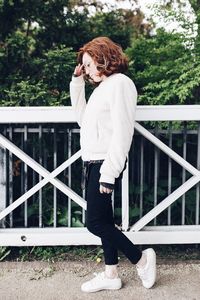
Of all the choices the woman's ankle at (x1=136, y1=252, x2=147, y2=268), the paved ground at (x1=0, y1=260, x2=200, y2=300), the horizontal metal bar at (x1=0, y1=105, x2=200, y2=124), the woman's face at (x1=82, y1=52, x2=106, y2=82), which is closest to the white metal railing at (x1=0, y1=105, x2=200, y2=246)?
the horizontal metal bar at (x1=0, y1=105, x2=200, y2=124)

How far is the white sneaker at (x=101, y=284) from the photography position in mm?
4109

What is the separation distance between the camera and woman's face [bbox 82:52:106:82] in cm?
379

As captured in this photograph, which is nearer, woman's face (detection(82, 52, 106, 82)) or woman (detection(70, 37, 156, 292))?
woman (detection(70, 37, 156, 292))

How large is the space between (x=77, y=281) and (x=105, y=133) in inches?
51.2

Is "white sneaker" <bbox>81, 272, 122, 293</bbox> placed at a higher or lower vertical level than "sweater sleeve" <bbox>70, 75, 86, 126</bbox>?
lower

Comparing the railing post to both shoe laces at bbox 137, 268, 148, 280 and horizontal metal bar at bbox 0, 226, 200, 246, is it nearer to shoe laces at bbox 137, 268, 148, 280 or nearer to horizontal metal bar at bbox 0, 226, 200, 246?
horizontal metal bar at bbox 0, 226, 200, 246

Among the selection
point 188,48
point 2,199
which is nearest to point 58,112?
point 2,199

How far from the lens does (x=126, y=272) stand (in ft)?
14.8

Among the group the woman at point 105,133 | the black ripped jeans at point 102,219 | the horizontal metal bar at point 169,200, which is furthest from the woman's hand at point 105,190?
the horizontal metal bar at point 169,200

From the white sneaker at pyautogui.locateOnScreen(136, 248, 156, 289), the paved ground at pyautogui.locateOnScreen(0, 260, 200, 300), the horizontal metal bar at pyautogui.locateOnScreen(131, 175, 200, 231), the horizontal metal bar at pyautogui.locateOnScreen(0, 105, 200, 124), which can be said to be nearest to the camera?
the paved ground at pyautogui.locateOnScreen(0, 260, 200, 300)

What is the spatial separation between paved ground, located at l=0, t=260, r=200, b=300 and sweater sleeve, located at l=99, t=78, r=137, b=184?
38.4 inches

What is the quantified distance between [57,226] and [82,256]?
0.37 m

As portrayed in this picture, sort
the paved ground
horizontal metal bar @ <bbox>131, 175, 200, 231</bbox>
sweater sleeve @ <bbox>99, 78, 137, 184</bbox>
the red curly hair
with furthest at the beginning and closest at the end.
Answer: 1. horizontal metal bar @ <bbox>131, 175, 200, 231</bbox>
2. the paved ground
3. the red curly hair
4. sweater sleeve @ <bbox>99, 78, 137, 184</bbox>

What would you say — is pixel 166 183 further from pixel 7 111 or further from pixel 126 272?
pixel 7 111
